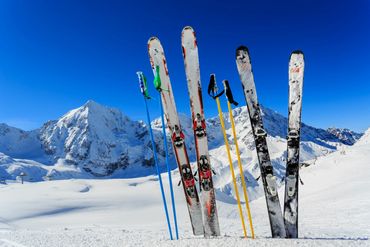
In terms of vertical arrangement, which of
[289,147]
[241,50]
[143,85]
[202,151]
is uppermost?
[241,50]

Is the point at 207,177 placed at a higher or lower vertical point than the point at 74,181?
lower

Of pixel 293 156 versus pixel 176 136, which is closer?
pixel 293 156

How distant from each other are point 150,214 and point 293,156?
46.6ft

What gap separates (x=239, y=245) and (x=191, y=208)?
2.05 meters

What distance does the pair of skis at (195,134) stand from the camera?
8.49m

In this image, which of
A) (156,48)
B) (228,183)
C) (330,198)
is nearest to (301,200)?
(330,198)

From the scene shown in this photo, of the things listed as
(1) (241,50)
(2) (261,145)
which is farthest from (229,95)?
(2) (261,145)

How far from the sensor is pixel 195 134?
859 centimetres

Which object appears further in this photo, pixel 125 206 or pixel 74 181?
pixel 74 181

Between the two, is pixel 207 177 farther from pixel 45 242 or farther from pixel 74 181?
pixel 74 181

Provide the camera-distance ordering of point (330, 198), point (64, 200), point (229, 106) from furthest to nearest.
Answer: point (64, 200) < point (330, 198) < point (229, 106)

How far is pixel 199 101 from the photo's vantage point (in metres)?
8.59

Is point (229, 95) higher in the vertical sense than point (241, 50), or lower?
lower

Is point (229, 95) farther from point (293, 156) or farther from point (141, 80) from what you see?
point (141, 80)
